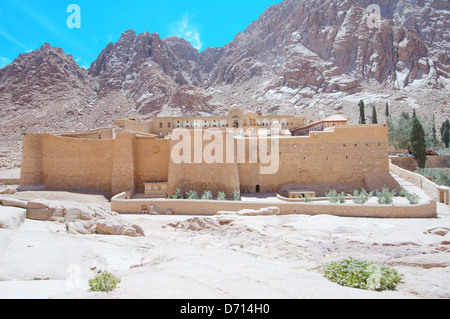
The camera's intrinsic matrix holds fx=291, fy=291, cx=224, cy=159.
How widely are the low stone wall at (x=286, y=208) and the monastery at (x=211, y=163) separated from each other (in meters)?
Answer: 2.63

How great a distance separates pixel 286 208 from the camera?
13.8 meters

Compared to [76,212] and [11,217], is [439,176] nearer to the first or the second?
[76,212]

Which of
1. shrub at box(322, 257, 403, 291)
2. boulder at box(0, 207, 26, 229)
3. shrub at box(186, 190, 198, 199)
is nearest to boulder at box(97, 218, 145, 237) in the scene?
boulder at box(0, 207, 26, 229)

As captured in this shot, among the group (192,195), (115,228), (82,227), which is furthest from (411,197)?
(82,227)

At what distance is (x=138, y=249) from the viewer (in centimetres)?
777

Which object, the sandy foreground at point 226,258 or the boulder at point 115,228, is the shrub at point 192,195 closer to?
the sandy foreground at point 226,258

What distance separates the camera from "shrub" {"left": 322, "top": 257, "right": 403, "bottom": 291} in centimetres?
439

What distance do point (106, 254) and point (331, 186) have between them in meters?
15.4

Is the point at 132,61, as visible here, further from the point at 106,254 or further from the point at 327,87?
the point at 106,254

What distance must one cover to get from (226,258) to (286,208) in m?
7.92

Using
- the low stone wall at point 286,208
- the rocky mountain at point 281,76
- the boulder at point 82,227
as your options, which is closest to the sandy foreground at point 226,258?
the boulder at point 82,227

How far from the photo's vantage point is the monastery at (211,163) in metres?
17.5
